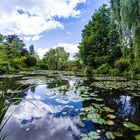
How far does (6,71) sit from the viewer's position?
2841cm

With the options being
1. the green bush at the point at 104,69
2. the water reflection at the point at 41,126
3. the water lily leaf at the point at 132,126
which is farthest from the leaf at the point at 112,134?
the green bush at the point at 104,69

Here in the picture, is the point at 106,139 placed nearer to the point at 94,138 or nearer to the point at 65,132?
the point at 94,138

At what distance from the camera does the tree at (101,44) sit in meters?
25.2

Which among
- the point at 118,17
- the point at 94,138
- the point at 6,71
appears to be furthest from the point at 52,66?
the point at 94,138

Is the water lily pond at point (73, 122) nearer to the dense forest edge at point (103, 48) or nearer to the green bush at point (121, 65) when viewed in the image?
the dense forest edge at point (103, 48)

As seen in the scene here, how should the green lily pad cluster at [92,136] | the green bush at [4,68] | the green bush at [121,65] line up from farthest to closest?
the green bush at [4,68] → the green bush at [121,65] → the green lily pad cluster at [92,136]

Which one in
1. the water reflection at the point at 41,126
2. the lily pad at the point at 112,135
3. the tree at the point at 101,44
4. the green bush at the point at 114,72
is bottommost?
the water reflection at the point at 41,126

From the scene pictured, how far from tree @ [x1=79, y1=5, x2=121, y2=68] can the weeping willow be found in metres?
17.1

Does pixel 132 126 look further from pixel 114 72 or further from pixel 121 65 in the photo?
pixel 114 72

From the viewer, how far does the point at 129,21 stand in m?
7.27

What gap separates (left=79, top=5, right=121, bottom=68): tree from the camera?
25.2m

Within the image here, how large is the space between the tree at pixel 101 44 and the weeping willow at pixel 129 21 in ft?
56.3

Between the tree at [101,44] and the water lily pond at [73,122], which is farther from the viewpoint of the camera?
the tree at [101,44]

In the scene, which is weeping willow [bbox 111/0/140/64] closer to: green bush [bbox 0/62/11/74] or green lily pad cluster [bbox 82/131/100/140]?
green lily pad cluster [bbox 82/131/100/140]
